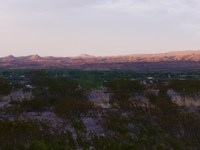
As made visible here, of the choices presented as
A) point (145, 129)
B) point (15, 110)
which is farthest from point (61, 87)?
point (145, 129)

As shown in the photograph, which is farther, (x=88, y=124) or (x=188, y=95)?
(x=188, y=95)

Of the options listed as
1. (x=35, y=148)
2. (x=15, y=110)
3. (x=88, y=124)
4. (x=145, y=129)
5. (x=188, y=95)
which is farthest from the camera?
(x=188, y=95)

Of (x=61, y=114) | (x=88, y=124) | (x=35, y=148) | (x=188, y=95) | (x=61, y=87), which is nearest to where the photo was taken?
(x=35, y=148)

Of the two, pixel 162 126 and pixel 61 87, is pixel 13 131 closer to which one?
pixel 162 126

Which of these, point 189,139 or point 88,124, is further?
point 88,124

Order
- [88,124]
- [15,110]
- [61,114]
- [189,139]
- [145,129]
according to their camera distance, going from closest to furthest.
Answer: [189,139] → [145,129] → [88,124] → [61,114] → [15,110]

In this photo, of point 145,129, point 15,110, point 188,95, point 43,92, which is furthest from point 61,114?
point 43,92

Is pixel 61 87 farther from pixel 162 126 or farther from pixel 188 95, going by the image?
pixel 162 126

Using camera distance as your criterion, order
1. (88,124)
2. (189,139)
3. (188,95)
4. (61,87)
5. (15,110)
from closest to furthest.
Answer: (189,139) → (88,124) → (15,110) → (188,95) → (61,87)

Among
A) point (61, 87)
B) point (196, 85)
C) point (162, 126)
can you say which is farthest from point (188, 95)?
point (162, 126)
